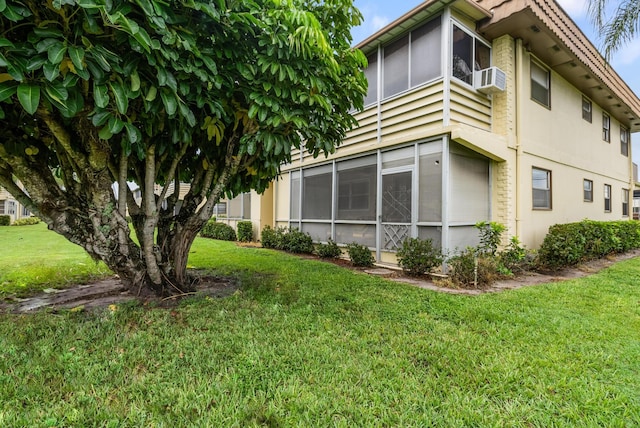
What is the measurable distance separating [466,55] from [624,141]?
1153 cm

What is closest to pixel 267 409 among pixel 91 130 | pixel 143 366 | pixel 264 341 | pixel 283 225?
pixel 264 341

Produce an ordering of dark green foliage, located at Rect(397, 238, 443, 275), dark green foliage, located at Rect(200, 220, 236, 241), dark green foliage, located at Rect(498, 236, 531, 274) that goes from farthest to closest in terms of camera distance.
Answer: dark green foliage, located at Rect(200, 220, 236, 241)
dark green foliage, located at Rect(498, 236, 531, 274)
dark green foliage, located at Rect(397, 238, 443, 275)

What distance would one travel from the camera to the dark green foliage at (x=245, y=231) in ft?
40.8

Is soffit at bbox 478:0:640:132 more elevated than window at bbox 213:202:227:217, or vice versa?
soffit at bbox 478:0:640:132

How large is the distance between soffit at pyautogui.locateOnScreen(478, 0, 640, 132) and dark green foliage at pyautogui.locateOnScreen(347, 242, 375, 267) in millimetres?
5491

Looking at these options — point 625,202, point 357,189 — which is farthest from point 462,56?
point 625,202

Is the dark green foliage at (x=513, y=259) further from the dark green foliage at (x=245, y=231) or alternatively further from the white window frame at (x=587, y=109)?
the dark green foliage at (x=245, y=231)

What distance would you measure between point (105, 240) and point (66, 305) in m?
1.13

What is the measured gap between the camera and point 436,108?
6477 mm

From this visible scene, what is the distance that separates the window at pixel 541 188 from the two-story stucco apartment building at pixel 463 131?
0.03 metres

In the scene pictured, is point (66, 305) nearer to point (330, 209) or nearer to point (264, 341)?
point (264, 341)

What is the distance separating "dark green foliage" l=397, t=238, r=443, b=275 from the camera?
6070 mm

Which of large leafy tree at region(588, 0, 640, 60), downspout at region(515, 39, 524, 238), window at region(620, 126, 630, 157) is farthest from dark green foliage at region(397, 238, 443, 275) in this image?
window at region(620, 126, 630, 157)

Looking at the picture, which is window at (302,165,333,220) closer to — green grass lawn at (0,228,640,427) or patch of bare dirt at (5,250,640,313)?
patch of bare dirt at (5,250,640,313)
